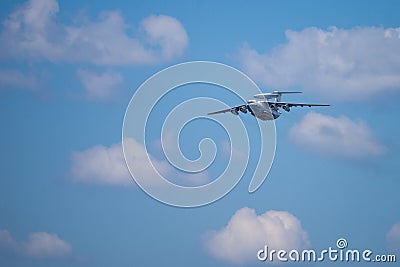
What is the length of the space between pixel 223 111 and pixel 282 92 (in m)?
10.6

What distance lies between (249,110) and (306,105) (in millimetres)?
8184

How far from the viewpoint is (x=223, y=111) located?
177 meters

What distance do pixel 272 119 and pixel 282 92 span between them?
4.18m

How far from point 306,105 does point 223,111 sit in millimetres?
13372

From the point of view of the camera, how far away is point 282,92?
559 feet

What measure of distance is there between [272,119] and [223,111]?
32.6 ft

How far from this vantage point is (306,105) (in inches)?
6688

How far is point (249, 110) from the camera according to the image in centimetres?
16838

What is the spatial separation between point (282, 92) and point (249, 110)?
5.76 m

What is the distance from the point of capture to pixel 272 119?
170m

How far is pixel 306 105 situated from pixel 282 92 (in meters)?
3.83
